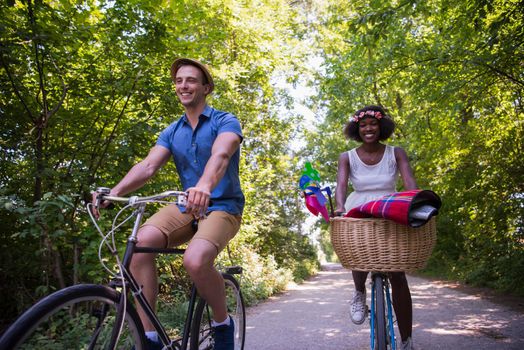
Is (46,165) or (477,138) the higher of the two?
(477,138)

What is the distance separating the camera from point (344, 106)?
14.6 m

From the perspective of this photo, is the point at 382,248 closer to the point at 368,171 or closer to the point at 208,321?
the point at 368,171

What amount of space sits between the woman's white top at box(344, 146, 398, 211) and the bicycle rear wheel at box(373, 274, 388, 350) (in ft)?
2.34

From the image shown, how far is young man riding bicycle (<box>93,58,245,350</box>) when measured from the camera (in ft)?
8.30

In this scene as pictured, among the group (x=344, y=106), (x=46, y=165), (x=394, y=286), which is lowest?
(x=394, y=286)

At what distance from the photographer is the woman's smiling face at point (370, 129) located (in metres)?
3.51

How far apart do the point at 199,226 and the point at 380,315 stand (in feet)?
4.19

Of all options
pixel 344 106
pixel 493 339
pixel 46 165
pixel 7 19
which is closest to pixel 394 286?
pixel 493 339

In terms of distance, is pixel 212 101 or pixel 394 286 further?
pixel 212 101

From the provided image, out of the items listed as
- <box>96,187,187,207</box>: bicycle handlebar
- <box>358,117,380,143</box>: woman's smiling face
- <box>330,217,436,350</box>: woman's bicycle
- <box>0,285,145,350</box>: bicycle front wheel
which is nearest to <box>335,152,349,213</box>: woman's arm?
<box>358,117,380,143</box>: woman's smiling face

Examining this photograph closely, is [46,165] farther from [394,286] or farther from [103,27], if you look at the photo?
[394,286]

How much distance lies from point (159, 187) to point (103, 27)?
6.43 ft

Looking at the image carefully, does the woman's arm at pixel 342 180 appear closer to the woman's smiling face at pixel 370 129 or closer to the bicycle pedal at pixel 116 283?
the woman's smiling face at pixel 370 129

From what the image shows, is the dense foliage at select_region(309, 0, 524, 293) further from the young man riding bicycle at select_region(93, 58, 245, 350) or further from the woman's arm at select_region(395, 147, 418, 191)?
the young man riding bicycle at select_region(93, 58, 245, 350)
